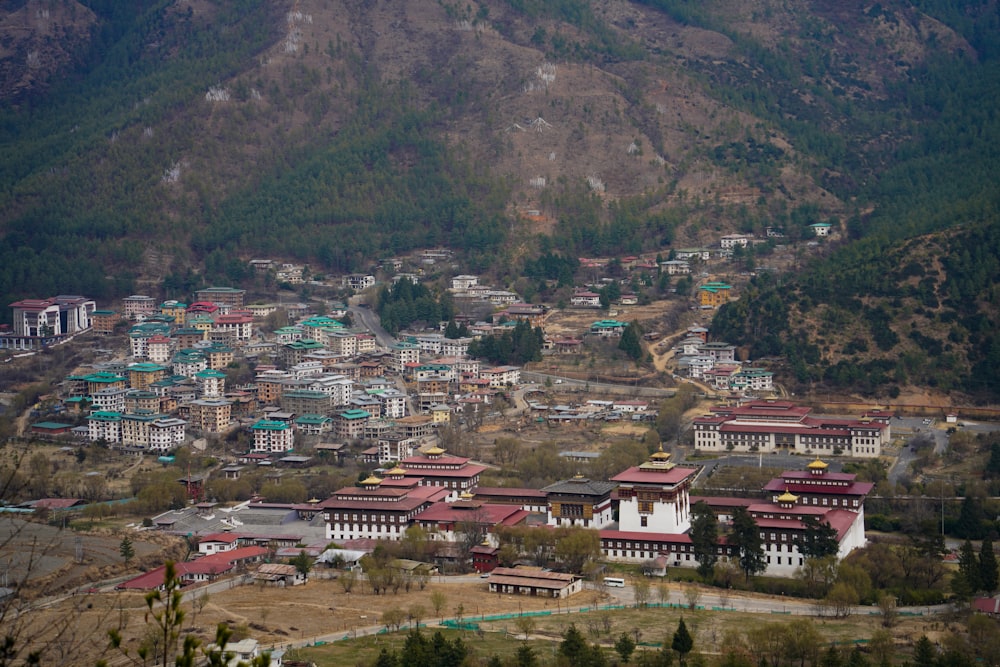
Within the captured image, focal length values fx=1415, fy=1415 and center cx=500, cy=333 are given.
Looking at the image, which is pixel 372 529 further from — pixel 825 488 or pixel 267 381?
pixel 267 381

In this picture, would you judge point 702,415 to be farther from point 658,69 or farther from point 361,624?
point 658,69

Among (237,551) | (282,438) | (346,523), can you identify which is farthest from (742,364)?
(237,551)

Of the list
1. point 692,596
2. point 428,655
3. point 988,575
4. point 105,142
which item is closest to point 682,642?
point 428,655

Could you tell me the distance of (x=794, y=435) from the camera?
6328 centimetres

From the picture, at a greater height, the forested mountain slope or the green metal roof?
the forested mountain slope

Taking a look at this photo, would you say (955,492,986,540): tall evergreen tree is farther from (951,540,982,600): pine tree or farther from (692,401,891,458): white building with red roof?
(692,401,891,458): white building with red roof

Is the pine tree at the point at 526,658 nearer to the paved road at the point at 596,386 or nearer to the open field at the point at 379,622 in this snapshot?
the open field at the point at 379,622

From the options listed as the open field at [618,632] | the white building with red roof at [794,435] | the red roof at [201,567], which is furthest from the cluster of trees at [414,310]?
the open field at [618,632]

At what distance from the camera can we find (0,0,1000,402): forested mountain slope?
99.7 meters

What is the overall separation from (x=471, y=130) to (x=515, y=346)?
39.4 meters

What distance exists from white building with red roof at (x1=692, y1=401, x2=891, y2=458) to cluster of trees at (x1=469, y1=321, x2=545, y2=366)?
15.6 metres

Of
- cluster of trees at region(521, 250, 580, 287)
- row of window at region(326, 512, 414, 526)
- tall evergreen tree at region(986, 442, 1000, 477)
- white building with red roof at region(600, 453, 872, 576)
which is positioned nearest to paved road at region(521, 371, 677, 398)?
cluster of trees at region(521, 250, 580, 287)

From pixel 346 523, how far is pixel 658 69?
74.4 metres

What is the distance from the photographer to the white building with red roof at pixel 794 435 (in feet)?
203
